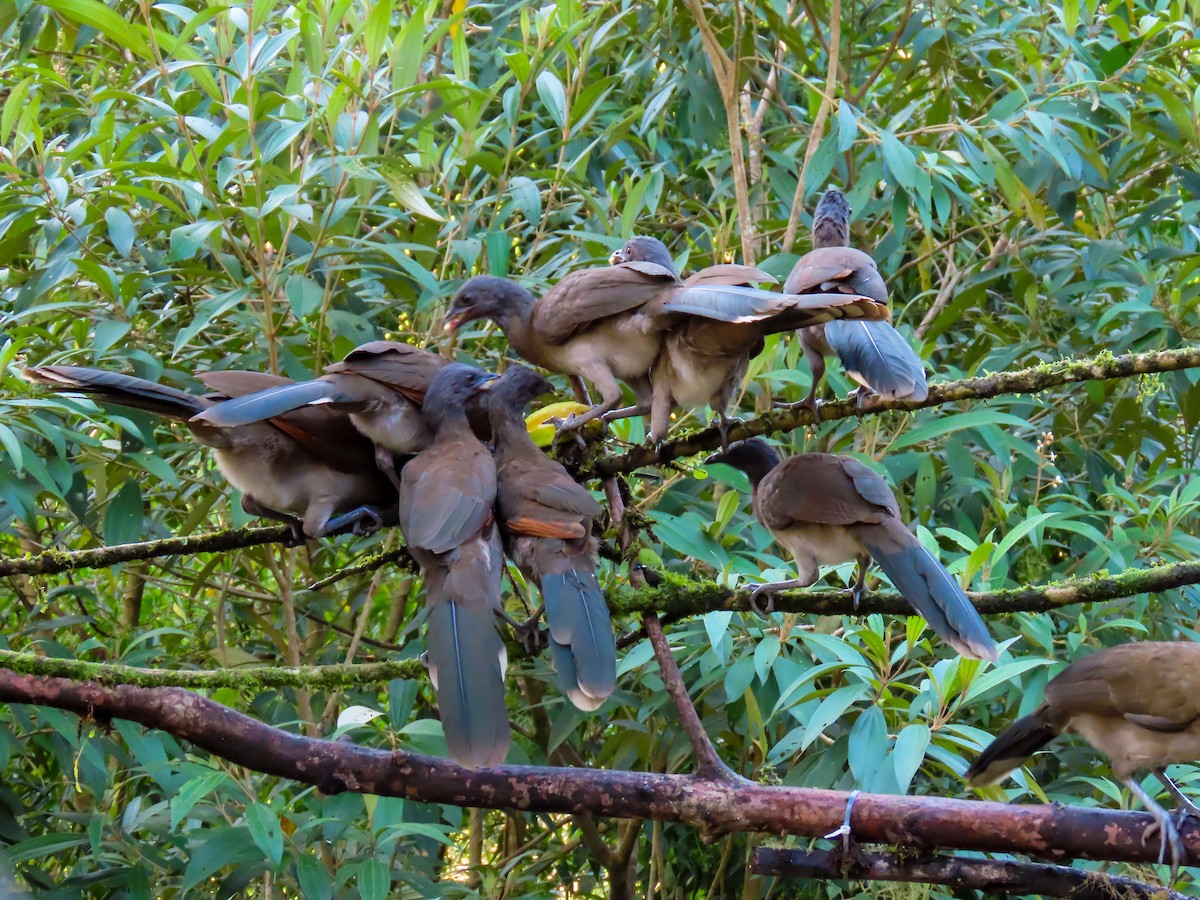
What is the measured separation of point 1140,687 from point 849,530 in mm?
718

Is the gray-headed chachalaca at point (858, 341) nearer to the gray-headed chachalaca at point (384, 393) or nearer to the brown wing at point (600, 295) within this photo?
the brown wing at point (600, 295)

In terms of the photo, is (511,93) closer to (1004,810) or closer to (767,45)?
(767,45)

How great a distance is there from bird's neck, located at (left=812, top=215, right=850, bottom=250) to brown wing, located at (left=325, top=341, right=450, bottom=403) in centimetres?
150

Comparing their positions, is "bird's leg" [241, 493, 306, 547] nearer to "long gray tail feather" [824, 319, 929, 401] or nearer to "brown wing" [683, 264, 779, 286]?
"brown wing" [683, 264, 779, 286]

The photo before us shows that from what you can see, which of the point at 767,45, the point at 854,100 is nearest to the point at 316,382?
the point at 854,100

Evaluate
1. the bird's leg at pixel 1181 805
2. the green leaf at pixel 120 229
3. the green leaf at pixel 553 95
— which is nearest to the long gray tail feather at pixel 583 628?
the bird's leg at pixel 1181 805

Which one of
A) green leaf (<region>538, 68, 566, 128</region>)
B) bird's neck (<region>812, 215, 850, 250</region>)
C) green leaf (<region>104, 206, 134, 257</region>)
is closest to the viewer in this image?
green leaf (<region>104, 206, 134, 257</region>)

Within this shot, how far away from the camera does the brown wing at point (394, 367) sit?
273 cm

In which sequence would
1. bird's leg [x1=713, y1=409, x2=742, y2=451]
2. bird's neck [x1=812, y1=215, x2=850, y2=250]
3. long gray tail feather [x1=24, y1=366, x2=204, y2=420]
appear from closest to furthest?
long gray tail feather [x1=24, y1=366, x2=204, y2=420]
bird's leg [x1=713, y1=409, x2=742, y2=451]
bird's neck [x1=812, y1=215, x2=850, y2=250]

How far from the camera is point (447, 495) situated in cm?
236

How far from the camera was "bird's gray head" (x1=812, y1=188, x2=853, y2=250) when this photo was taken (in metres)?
3.79

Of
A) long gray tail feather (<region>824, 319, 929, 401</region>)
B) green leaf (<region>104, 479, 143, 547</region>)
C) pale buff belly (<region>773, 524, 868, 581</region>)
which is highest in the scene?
long gray tail feather (<region>824, 319, 929, 401</region>)

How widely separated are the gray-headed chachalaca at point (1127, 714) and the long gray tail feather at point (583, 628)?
0.98 metres

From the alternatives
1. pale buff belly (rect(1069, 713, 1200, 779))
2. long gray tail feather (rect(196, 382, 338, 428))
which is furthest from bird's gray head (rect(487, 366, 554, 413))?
pale buff belly (rect(1069, 713, 1200, 779))
